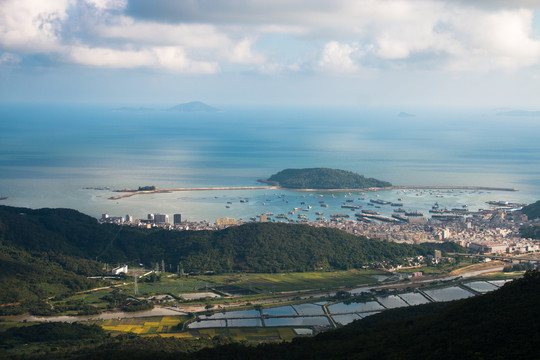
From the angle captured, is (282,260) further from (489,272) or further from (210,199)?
(210,199)

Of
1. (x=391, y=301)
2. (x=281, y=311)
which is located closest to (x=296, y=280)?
(x=281, y=311)

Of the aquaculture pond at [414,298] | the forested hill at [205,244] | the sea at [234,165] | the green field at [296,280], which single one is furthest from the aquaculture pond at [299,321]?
the sea at [234,165]

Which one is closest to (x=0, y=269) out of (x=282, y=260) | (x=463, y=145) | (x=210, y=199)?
(x=282, y=260)

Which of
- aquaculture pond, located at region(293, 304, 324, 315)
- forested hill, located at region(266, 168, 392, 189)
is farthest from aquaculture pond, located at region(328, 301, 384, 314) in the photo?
forested hill, located at region(266, 168, 392, 189)

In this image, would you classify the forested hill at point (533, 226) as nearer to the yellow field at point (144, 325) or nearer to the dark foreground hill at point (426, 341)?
the dark foreground hill at point (426, 341)

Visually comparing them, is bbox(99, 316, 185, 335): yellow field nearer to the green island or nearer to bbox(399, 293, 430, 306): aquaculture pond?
the green island

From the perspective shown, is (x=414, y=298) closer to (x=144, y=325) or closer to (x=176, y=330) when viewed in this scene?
(x=176, y=330)
